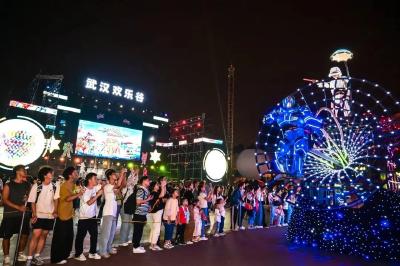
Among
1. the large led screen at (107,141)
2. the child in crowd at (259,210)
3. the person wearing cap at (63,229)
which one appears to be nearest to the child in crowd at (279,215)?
the child in crowd at (259,210)

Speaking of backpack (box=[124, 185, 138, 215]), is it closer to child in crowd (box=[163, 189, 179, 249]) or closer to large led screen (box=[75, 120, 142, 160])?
child in crowd (box=[163, 189, 179, 249])

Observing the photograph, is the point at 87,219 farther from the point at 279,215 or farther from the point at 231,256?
the point at 279,215

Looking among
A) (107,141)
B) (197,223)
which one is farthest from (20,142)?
(107,141)

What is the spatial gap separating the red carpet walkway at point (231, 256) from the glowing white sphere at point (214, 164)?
63.9 ft

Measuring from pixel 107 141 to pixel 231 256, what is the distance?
101 feet

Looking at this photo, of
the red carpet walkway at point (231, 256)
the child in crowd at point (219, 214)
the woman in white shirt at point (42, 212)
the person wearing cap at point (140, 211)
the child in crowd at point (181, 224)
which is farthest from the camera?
the child in crowd at point (219, 214)

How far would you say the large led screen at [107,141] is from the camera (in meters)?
34.6

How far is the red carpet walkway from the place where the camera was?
716cm

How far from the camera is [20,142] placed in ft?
36.8

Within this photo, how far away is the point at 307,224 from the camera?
1021cm

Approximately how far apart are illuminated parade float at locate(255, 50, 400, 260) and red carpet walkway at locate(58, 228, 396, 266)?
2.66 ft

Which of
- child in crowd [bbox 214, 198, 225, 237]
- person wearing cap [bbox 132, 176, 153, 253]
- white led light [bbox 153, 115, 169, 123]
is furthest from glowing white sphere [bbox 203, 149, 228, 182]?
white led light [bbox 153, 115, 169, 123]

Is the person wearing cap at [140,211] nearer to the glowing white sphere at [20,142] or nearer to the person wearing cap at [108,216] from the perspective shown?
the person wearing cap at [108,216]

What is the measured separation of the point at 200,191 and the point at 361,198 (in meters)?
5.64
